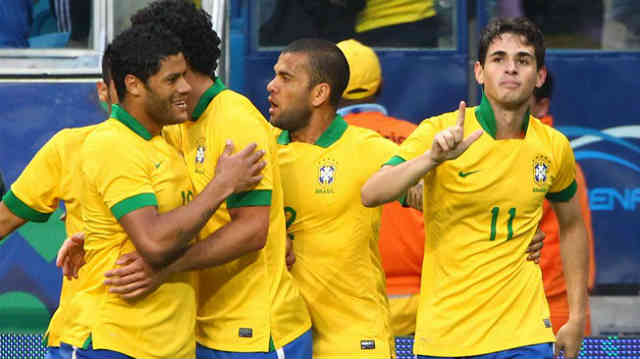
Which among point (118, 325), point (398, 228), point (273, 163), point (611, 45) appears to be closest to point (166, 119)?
point (273, 163)

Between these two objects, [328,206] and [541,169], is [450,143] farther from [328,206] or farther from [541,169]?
[328,206]

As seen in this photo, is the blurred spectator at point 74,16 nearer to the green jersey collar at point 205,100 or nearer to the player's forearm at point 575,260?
the green jersey collar at point 205,100

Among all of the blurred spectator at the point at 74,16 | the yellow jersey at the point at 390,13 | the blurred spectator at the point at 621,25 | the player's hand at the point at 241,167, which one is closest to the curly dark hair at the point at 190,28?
the player's hand at the point at 241,167

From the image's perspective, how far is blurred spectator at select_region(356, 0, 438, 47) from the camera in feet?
25.0

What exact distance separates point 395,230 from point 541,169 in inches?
58.7

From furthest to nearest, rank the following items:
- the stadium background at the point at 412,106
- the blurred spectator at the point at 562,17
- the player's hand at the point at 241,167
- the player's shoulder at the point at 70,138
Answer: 1. the blurred spectator at the point at 562,17
2. the stadium background at the point at 412,106
3. the player's shoulder at the point at 70,138
4. the player's hand at the point at 241,167

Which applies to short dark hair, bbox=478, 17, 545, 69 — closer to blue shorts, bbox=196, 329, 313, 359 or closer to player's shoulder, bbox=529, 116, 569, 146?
player's shoulder, bbox=529, 116, 569, 146

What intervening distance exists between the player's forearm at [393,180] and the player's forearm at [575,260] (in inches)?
36.1

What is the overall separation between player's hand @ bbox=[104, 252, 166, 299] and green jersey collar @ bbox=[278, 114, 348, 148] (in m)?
1.01

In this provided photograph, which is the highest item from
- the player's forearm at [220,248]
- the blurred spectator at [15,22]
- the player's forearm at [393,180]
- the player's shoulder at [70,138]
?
the blurred spectator at [15,22]

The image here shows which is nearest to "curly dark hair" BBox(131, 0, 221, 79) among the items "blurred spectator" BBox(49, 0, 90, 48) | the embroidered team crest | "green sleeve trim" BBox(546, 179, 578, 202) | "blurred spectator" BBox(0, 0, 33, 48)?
the embroidered team crest

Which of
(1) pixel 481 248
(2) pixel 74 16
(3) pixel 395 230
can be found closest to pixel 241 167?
(1) pixel 481 248

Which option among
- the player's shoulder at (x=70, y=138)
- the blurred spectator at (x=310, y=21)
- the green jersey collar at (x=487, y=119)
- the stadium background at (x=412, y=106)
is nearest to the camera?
the green jersey collar at (x=487, y=119)

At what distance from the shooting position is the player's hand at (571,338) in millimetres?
5020
